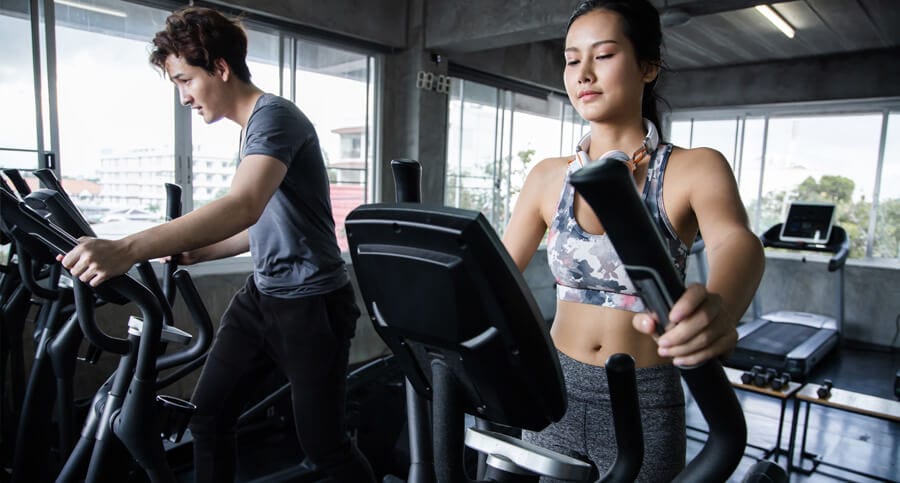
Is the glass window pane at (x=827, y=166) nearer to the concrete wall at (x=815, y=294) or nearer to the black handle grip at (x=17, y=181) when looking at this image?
the concrete wall at (x=815, y=294)

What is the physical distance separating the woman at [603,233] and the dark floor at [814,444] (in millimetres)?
1690

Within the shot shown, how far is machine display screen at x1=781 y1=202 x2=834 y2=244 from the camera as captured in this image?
5.55m

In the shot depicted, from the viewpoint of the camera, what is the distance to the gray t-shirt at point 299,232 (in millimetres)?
1524

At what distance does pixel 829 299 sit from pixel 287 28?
6.02 m

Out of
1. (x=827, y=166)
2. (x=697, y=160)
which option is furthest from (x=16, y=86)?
(x=827, y=166)

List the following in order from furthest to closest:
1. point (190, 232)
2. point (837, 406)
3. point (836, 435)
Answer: point (836, 435) → point (837, 406) → point (190, 232)

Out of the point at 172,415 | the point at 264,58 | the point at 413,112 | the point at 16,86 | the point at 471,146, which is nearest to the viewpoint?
the point at 172,415

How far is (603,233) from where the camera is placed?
0.90 metres

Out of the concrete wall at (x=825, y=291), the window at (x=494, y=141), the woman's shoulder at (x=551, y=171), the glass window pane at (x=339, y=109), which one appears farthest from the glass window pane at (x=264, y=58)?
the woman's shoulder at (x=551, y=171)

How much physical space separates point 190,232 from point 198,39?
0.66 m

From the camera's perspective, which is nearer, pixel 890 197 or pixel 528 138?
pixel 890 197

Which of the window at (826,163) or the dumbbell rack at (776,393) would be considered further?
the window at (826,163)

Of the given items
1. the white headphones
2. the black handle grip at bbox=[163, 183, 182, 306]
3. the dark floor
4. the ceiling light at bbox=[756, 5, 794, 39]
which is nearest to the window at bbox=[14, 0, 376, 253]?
the dark floor

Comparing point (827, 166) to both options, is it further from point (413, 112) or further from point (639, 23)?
point (639, 23)
